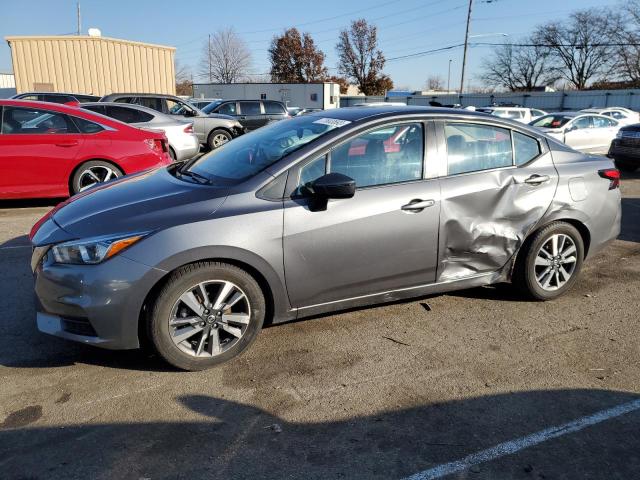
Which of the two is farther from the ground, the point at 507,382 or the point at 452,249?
the point at 452,249

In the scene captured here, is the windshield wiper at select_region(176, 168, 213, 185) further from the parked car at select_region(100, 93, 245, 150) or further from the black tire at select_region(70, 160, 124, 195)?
the parked car at select_region(100, 93, 245, 150)

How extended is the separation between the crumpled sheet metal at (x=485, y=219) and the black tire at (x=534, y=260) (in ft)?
0.38

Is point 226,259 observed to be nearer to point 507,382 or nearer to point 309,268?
point 309,268

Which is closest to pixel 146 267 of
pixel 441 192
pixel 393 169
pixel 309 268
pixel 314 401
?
pixel 309 268

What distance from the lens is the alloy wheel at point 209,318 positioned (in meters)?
3.15

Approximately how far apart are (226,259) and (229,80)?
7173 cm

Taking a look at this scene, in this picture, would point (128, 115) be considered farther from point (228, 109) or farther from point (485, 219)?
point (485, 219)

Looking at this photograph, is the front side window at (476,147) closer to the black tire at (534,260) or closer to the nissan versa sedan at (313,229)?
the nissan versa sedan at (313,229)

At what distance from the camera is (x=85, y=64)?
2394cm

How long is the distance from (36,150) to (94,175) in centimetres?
80

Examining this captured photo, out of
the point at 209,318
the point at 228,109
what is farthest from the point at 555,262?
the point at 228,109

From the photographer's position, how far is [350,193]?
3334 mm

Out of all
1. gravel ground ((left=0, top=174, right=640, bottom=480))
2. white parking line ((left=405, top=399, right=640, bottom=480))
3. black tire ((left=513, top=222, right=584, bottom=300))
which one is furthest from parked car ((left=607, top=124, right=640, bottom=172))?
white parking line ((left=405, top=399, right=640, bottom=480))

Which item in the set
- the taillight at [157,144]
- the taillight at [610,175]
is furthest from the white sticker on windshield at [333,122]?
the taillight at [157,144]
